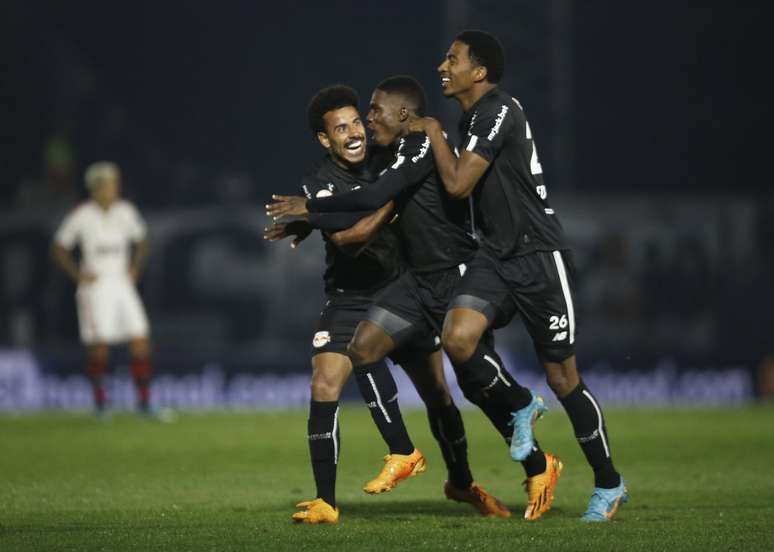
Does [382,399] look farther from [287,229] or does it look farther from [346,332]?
[287,229]

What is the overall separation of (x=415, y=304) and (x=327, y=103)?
1.12m

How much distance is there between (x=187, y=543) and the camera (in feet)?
21.8

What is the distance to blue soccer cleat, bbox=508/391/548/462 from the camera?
7.35 metres

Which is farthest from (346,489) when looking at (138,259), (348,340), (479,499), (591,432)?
(138,259)

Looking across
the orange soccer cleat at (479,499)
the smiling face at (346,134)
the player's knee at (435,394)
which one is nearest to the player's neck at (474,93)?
the smiling face at (346,134)

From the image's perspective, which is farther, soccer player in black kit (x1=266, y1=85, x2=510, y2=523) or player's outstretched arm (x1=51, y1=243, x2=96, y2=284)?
player's outstretched arm (x1=51, y1=243, x2=96, y2=284)

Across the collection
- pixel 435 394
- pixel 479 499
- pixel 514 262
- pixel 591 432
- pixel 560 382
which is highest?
pixel 514 262

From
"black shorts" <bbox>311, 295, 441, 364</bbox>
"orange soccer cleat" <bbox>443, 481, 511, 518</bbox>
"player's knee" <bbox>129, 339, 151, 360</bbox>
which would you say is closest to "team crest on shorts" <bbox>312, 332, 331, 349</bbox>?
"black shorts" <bbox>311, 295, 441, 364</bbox>

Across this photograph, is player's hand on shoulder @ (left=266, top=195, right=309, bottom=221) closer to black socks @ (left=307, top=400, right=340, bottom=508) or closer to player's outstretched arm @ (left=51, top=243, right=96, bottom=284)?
black socks @ (left=307, top=400, right=340, bottom=508)

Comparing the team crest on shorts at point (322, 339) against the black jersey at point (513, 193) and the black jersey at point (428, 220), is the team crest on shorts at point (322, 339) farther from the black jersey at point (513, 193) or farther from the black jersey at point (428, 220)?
the black jersey at point (513, 193)

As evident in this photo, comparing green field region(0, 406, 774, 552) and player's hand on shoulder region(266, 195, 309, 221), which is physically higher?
player's hand on shoulder region(266, 195, 309, 221)

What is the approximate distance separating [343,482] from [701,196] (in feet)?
31.1

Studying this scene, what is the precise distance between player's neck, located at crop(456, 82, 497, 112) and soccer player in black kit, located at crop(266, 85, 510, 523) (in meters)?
0.58

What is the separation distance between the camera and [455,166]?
24.0ft
